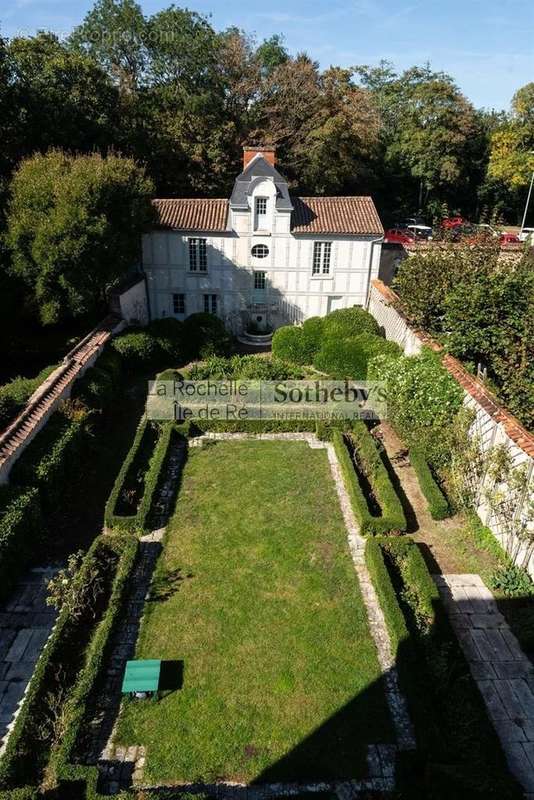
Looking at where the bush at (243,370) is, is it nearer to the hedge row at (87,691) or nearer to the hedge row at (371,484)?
the hedge row at (371,484)

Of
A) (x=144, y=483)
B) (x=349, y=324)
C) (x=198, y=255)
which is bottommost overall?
(x=144, y=483)

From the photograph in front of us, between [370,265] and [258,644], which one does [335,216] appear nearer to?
[370,265]

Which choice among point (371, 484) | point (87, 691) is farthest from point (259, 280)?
point (87, 691)

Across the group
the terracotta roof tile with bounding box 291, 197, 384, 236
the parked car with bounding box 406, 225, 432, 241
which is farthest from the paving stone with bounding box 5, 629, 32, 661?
the parked car with bounding box 406, 225, 432, 241

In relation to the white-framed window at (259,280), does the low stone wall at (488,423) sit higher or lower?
lower

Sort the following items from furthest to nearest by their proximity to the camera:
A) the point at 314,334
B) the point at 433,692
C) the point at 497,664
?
the point at 314,334, the point at 497,664, the point at 433,692

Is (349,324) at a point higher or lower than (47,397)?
higher

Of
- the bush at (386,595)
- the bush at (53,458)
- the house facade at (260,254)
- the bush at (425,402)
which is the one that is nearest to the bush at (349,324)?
the house facade at (260,254)
